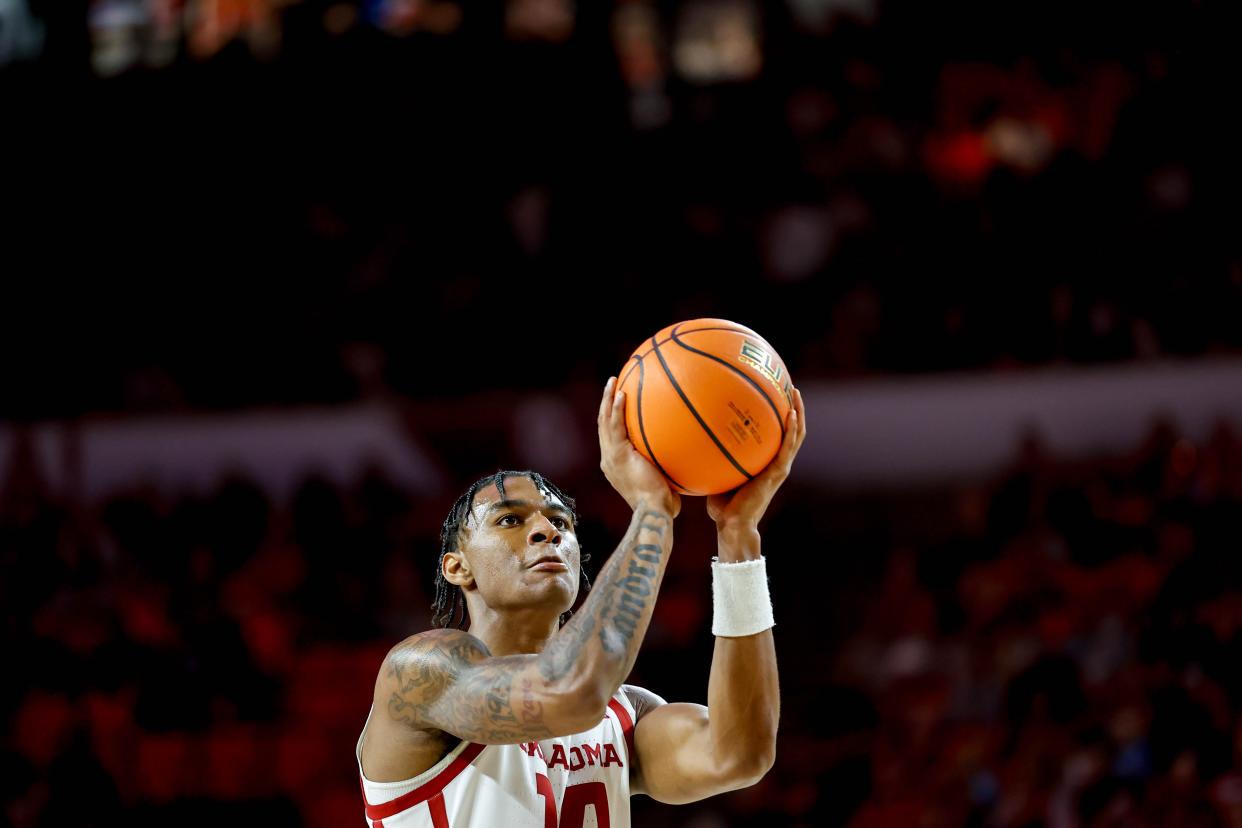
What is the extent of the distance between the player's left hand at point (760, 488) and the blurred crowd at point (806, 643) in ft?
13.0

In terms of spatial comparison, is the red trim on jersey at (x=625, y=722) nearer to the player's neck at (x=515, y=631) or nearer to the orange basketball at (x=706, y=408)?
the player's neck at (x=515, y=631)

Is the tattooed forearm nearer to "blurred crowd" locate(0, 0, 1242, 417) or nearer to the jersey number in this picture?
the jersey number

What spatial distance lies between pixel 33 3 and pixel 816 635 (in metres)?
6.44

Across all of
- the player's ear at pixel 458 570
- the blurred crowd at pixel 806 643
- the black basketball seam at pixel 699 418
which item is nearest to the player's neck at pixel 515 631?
the player's ear at pixel 458 570

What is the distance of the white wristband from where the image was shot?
9.39 ft

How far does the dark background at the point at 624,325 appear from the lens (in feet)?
22.4

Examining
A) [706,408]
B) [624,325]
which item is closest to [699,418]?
[706,408]

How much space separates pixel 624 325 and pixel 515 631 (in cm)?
475

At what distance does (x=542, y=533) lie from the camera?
9.84ft

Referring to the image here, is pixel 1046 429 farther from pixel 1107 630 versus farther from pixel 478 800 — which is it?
pixel 478 800

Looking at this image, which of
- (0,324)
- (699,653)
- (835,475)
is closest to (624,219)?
(835,475)

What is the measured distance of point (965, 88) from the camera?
27.4 ft

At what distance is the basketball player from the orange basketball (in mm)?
45

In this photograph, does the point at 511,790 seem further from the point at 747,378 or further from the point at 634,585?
the point at 747,378
